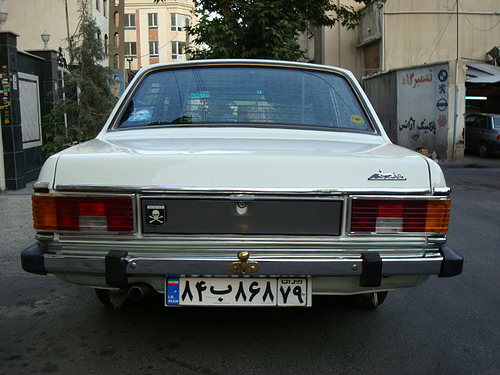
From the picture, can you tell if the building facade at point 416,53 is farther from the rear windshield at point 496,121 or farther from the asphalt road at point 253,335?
the asphalt road at point 253,335

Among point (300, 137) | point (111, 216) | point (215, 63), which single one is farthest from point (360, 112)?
point (111, 216)

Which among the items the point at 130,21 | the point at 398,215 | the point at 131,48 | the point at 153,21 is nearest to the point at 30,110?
the point at 398,215

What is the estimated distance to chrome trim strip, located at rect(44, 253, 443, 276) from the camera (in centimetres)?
245

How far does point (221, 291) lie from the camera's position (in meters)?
2.58

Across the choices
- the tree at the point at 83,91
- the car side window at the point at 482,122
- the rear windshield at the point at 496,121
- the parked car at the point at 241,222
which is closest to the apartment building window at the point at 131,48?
the car side window at the point at 482,122

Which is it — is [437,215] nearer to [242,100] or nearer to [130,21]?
[242,100]

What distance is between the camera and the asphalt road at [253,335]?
2.79 m

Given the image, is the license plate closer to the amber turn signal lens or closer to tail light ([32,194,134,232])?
tail light ([32,194,134,232])

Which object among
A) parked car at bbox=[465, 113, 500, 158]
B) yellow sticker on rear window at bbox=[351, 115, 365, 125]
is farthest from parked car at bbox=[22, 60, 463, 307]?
parked car at bbox=[465, 113, 500, 158]

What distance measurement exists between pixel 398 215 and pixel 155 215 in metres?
1.20

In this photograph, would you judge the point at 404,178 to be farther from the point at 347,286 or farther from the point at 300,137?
the point at 300,137

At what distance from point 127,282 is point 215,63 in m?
1.96

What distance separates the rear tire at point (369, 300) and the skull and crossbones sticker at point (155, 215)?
171 cm

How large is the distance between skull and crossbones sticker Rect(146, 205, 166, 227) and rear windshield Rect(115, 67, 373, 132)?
1.09 meters
